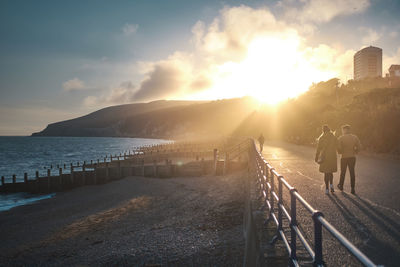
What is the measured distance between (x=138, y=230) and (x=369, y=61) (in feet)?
662

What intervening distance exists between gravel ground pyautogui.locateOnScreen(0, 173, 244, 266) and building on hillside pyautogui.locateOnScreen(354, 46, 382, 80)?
7454 inches

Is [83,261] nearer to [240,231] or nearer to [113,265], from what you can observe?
[113,265]

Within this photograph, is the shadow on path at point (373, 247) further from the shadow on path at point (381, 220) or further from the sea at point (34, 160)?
the sea at point (34, 160)

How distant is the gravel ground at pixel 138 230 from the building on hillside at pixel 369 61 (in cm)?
18933

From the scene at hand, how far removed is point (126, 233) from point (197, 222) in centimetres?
274

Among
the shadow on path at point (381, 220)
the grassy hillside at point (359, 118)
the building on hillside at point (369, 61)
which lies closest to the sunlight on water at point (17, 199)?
the shadow on path at point (381, 220)

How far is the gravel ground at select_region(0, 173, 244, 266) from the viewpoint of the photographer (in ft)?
25.8

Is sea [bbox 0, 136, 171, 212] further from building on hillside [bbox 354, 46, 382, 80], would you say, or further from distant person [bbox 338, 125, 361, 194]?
building on hillside [bbox 354, 46, 382, 80]

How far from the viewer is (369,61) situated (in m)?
173

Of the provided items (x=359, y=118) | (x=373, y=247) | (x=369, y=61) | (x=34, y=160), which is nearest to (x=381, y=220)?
(x=373, y=247)

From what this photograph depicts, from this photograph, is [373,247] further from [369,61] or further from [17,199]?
[369,61]

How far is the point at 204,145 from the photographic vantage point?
5538 cm

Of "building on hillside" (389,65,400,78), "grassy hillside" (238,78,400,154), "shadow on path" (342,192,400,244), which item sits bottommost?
"shadow on path" (342,192,400,244)

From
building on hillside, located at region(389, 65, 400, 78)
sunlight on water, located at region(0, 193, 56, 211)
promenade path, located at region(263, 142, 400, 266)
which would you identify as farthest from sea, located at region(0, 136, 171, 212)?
building on hillside, located at region(389, 65, 400, 78)
